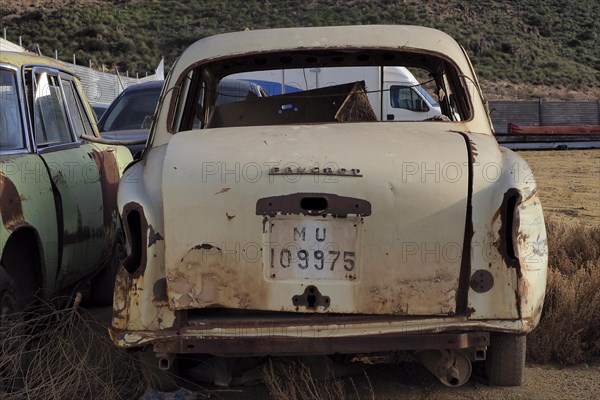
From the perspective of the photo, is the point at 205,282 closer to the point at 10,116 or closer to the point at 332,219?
the point at 332,219

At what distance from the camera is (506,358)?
12.6 feet

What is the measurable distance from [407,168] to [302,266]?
0.66 m

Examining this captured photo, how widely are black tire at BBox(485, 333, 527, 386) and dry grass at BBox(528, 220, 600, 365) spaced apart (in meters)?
1.01

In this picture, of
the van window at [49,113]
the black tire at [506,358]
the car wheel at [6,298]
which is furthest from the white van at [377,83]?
the black tire at [506,358]

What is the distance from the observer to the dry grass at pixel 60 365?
154 inches

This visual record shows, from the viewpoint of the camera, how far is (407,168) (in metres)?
3.54

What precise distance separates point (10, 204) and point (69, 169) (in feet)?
3.49

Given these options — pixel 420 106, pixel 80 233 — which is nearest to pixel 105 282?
pixel 80 233

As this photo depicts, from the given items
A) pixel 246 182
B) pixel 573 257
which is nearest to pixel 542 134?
pixel 573 257

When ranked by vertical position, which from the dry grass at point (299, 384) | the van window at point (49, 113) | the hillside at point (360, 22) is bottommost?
the dry grass at point (299, 384)

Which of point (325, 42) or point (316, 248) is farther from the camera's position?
point (325, 42)

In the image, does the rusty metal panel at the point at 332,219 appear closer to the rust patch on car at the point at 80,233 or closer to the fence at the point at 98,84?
the rust patch on car at the point at 80,233

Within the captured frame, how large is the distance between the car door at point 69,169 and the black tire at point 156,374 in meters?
1.23

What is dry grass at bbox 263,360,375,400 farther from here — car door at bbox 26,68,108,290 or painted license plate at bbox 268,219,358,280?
car door at bbox 26,68,108,290
